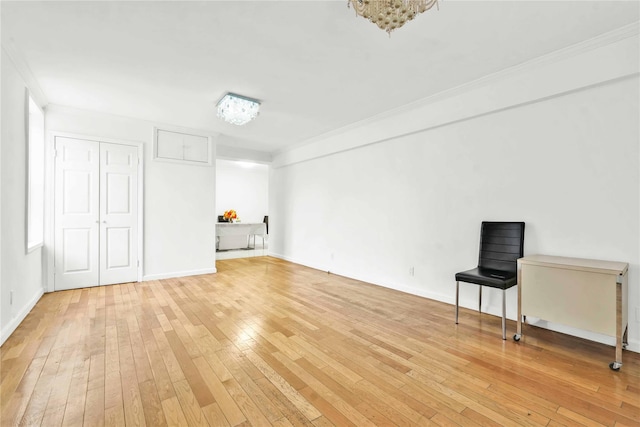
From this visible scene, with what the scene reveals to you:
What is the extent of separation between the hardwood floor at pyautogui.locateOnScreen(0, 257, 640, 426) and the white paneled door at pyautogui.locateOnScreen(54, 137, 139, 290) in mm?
937

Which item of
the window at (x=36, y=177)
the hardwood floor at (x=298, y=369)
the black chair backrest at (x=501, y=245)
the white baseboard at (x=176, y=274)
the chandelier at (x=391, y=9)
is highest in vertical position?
the chandelier at (x=391, y=9)

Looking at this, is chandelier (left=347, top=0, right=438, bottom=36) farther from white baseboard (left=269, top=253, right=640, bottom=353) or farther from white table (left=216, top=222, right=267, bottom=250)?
white table (left=216, top=222, right=267, bottom=250)

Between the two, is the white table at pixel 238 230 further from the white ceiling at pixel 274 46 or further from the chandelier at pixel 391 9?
the chandelier at pixel 391 9

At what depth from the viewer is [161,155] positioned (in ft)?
15.7

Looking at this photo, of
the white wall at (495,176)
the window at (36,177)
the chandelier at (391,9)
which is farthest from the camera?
the window at (36,177)

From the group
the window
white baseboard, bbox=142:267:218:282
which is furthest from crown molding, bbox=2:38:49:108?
white baseboard, bbox=142:267:218:282

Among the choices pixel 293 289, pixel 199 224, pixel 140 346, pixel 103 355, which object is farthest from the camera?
pixel 199 224

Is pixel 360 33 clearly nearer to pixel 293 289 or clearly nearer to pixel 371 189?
pixel 371 189

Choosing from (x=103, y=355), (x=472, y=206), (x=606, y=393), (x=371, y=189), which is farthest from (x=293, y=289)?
(x=606, y=393)

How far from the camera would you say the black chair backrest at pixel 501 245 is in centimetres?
289

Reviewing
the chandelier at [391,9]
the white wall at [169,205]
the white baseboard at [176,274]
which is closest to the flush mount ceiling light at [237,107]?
the white wall at [169,205]

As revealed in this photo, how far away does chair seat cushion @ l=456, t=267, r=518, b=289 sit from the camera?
2.57 meters

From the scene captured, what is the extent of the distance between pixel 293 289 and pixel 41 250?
11.3 feet

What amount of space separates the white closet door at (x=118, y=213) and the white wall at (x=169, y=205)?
0.54 ft
